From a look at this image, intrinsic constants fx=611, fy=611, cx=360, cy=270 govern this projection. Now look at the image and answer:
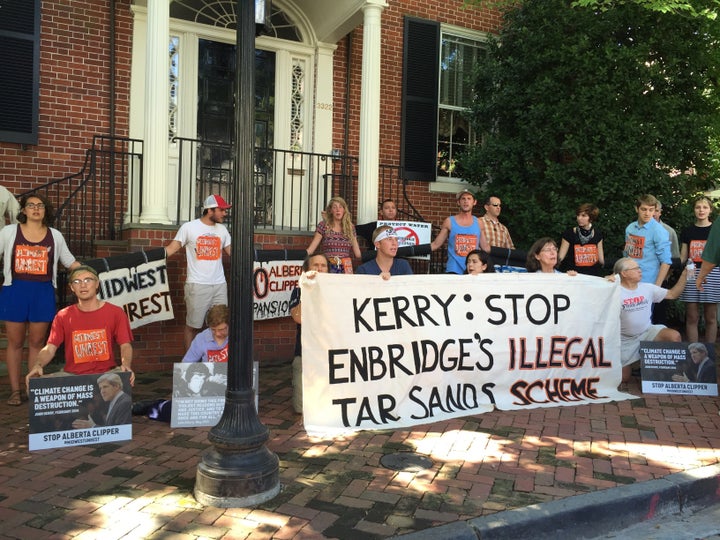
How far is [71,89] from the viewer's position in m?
7.48

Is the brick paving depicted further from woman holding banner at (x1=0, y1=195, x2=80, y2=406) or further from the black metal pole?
woman holding banner at (x1=0, y1=195, x2=80, y2=406)

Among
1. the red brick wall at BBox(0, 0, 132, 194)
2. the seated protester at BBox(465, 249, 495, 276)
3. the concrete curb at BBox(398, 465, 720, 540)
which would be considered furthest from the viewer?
the red brick wall at BBox(0, 0, 132, 194)

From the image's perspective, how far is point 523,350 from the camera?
536 cm

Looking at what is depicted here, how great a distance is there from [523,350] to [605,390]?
1033 millimetres

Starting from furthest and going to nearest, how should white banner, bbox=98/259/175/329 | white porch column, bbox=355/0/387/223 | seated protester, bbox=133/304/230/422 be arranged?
white porch column, bbox=355/0/387/223, white banner, bbox=98/259/175/329, seated protester, bbox=133/304/230/422

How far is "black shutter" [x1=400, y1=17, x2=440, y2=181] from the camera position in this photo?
9.38m

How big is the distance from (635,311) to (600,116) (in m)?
3.29

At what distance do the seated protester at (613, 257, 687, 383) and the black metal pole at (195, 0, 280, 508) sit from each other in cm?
407

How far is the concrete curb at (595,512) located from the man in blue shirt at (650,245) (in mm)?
3116

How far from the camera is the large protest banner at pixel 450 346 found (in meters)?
4.63

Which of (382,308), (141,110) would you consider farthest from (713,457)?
(141,110)

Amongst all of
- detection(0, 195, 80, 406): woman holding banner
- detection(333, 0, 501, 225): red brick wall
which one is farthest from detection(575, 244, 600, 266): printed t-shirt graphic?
detection(0, 195, 80, 406): woman holding banner

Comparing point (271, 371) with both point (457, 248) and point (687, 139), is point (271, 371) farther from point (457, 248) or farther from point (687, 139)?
point (687, 139)

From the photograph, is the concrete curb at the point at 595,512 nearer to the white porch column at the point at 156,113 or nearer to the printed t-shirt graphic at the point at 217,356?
the printed t-shirt graphic at the point at 217,356
